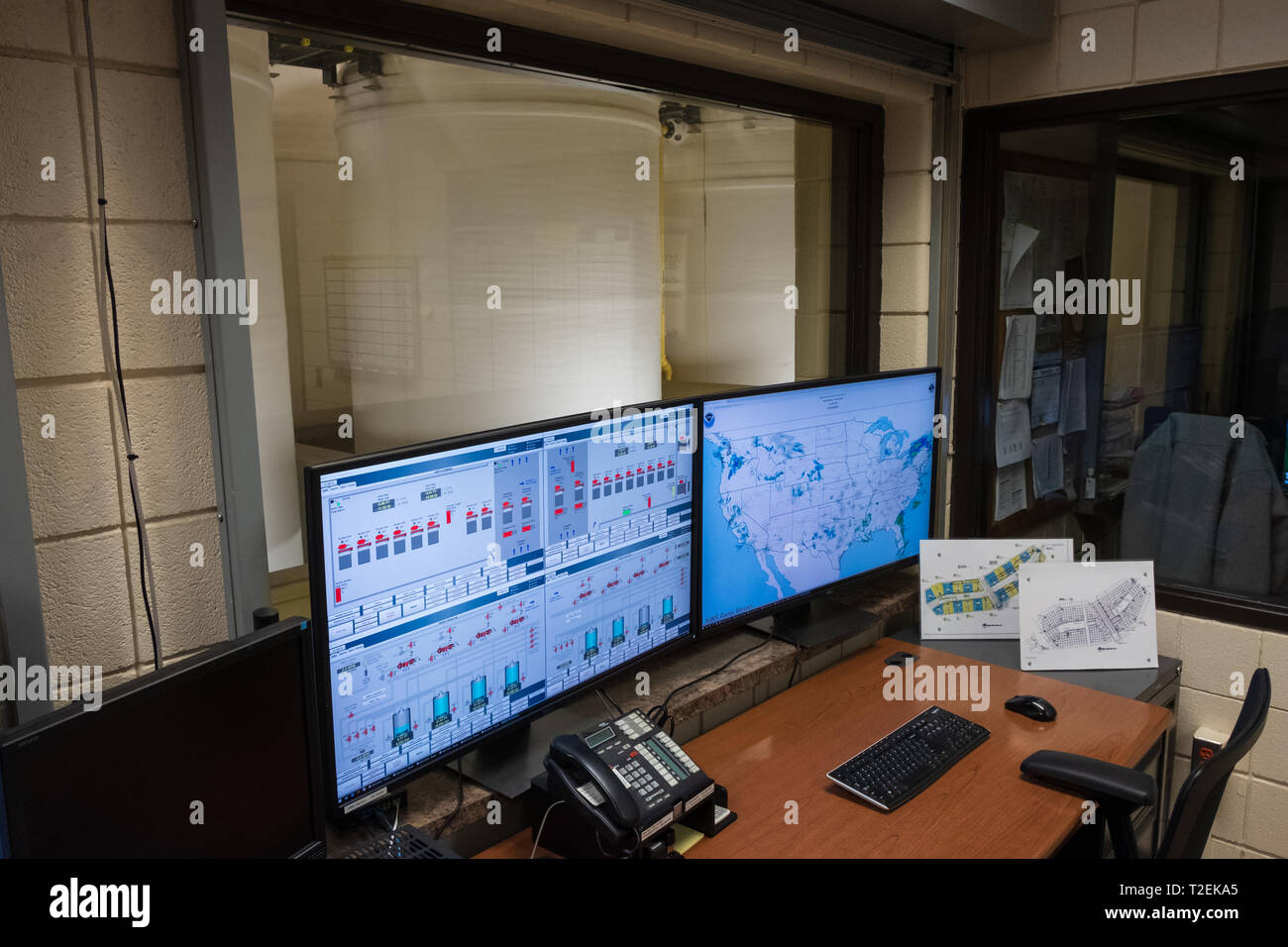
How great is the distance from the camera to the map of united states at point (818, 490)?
6.30 ft

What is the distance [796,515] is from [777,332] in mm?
658

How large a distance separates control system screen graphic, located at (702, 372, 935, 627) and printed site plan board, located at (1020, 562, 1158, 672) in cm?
32

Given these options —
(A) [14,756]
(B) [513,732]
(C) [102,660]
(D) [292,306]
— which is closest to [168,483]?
(C) [102,660]

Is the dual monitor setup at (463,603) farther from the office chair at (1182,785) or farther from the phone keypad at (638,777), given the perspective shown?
the office chair at (1182,785)

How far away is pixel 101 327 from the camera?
1.19 metres

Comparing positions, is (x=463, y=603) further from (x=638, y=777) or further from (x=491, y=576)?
(x=638, y=777)

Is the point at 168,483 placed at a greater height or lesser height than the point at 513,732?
greater

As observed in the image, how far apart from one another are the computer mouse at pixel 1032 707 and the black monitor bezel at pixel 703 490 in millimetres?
434

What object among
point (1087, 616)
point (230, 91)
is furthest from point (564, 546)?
point (1087, 616)

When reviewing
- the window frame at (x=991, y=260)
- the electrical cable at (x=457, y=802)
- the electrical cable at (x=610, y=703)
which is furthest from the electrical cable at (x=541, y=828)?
the window frame at (x=991, y=260)

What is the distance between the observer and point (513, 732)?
154 cm

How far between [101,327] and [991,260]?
2254mm
